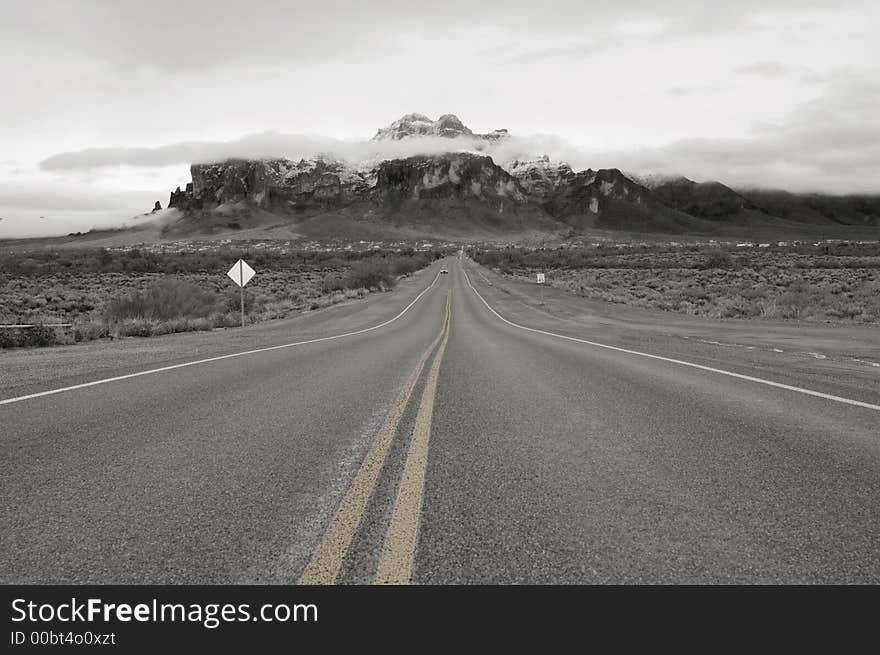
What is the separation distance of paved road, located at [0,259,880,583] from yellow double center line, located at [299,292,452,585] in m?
0.02

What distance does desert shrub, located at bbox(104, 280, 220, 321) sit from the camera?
25.0 m

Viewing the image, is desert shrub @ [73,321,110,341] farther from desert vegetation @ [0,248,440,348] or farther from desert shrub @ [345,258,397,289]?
desert shrub @ [345,258,397,289]

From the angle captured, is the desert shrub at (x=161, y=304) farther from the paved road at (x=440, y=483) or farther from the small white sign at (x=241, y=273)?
the paved road at (x=440, y=483)

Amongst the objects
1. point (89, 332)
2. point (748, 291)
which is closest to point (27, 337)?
point (89, 332)

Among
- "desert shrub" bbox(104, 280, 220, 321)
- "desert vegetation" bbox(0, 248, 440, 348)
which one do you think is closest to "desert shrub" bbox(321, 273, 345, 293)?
"desert vegetation" bbox(0, 248, 440, 348)

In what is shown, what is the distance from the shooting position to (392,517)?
3.27 metres

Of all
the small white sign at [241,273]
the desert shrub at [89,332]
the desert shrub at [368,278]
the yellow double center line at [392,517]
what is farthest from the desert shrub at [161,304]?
the yellow double center line at [392,517]

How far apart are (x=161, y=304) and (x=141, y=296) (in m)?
1.27

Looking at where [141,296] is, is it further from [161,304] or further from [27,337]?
[27,337]
